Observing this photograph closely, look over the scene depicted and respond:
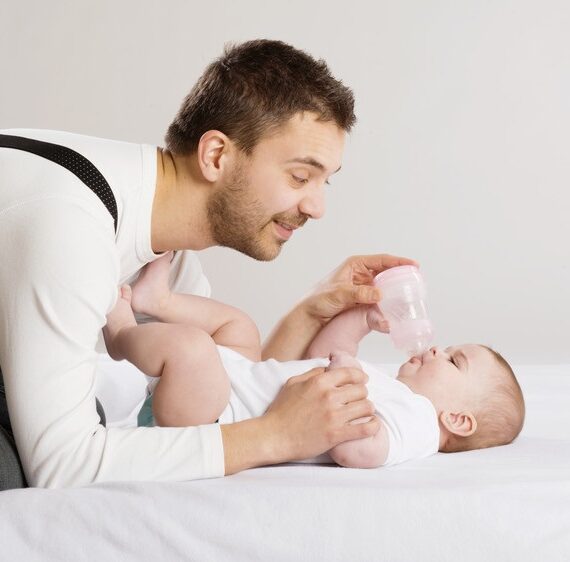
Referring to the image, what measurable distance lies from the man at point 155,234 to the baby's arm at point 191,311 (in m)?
0.06

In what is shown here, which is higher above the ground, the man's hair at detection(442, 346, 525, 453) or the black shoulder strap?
the black shoulder strap

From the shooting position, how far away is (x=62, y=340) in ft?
5.72

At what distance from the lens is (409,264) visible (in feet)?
8.52

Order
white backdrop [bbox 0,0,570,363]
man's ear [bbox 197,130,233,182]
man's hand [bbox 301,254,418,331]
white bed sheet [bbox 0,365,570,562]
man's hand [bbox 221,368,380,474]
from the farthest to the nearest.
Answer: white backdrop [bbox 0,0,570,363], man's hand [bbox 301,254,418,331], man's ear [bbox 197,130,233,182], man's hand [bbox 221,368,380,474], white bed sheet [bbox 0,365,570,562]

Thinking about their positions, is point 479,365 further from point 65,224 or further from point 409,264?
point 65,224

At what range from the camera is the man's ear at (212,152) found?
7.33 feet

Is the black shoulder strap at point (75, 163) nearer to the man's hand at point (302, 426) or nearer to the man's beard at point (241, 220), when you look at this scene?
the man's beard at point (241, 220)

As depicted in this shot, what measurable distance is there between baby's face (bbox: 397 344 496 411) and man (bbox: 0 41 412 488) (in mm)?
272

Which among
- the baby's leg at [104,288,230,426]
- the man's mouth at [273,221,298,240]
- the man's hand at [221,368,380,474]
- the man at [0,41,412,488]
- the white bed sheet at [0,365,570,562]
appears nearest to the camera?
the white bed sheet at [0,365,570,562]

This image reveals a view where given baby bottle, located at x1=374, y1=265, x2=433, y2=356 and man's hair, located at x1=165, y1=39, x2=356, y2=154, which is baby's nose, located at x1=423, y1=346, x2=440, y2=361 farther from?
man's hair, located at x1=165, y1=39, x2=356, y2=154

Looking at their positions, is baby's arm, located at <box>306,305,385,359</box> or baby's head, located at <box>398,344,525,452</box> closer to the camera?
baby's head, located at <box>398,344,525,452</box>

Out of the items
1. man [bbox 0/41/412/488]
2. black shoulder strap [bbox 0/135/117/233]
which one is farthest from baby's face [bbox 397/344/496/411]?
black shoulder strap [bbox 0/135/117/233]

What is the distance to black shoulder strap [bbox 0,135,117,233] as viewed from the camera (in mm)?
1925

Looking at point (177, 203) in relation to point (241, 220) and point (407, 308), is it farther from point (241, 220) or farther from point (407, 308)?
point (407, 308)
